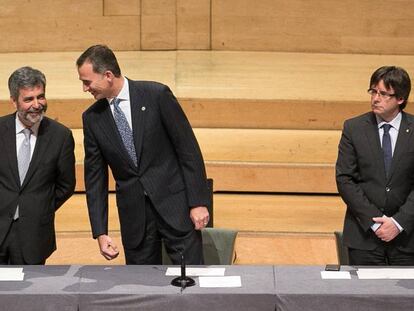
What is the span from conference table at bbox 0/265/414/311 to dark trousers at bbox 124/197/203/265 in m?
0.39

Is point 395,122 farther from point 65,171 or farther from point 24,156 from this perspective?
point 24,156

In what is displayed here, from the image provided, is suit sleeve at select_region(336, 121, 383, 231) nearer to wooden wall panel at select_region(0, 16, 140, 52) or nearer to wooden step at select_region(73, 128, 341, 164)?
wooden step at select_region(73, 128, 341, 164)

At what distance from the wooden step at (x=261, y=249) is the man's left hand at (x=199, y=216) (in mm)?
1262

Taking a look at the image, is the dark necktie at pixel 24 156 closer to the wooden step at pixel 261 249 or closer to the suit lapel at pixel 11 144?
the suit lapel at pixel 11 144

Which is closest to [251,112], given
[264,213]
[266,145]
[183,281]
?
[266,145]

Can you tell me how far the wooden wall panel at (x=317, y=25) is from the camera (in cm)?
605

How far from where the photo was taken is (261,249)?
443cm

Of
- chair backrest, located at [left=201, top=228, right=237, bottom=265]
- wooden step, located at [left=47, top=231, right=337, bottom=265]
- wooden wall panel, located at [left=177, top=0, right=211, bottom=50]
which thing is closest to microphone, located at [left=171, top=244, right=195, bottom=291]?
chair backrest, located at [left=201, top=228, right=237, bottom=265]

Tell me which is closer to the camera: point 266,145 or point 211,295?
point 211,295

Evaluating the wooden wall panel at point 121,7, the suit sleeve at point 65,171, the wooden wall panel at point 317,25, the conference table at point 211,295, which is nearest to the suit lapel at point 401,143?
the conference table at point 211,295

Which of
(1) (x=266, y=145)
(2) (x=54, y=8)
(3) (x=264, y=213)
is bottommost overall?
(3) (x=264, y=213)

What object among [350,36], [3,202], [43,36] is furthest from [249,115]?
[3,202]

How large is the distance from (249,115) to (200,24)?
996mm

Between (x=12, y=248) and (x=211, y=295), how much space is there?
889mm
